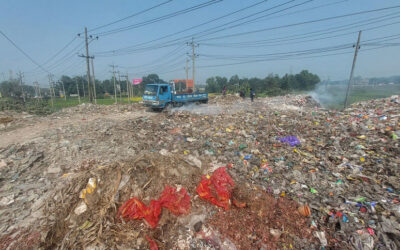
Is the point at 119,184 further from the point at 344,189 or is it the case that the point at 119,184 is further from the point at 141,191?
the point at 344,189

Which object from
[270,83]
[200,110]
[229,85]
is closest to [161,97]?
[200,110]

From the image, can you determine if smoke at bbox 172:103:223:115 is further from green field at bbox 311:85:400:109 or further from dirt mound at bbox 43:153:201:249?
green field at bbox 311:85:400:109

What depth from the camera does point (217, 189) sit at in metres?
3.22

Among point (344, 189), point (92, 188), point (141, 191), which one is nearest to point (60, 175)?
point (92, 188)

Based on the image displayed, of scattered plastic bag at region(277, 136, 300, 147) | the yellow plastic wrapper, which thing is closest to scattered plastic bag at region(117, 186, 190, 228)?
the yellow plastic wrapper

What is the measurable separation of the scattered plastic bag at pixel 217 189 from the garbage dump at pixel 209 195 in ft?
0.07

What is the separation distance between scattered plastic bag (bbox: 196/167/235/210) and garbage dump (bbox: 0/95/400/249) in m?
0.02

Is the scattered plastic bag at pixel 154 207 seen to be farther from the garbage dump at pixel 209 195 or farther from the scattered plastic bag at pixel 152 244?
the scattered plastic bag at pixel 152 244

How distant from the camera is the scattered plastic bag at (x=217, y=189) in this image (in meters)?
3.06

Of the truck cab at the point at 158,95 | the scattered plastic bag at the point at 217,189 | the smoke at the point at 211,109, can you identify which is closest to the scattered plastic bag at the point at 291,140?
the scattered plastic bag at the point at 217,189

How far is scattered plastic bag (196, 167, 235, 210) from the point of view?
3064mm

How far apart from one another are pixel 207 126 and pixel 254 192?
4.57m

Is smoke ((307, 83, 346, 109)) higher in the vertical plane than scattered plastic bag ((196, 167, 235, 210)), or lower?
higher

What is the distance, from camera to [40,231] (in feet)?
8.51
